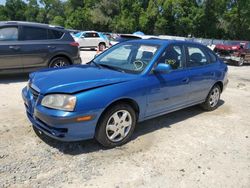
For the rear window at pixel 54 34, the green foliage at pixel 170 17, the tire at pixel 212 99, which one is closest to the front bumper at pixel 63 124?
the tire at pixel 212 99

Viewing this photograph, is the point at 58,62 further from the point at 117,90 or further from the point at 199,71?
the point at 117,90

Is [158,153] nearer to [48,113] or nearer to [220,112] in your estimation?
[48,113]

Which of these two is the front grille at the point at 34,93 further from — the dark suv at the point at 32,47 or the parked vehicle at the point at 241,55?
the parked vehicle at the point at 241,55

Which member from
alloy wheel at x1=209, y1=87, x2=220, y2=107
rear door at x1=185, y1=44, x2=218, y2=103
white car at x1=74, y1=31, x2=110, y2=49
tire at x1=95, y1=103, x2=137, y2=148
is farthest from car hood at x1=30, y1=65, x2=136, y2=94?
white car at x1=74, y1=31, x2=110, y2=49

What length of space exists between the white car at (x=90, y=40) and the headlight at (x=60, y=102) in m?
19.3

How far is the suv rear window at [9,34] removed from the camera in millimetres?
8234

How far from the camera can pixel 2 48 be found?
8.10m

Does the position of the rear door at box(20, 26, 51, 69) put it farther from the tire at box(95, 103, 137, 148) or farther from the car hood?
the tire at box(95, 103, 137, 148)

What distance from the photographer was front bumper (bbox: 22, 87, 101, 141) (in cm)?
396

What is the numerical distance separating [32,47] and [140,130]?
4640 mm

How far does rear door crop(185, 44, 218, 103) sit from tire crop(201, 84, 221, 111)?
222 mm

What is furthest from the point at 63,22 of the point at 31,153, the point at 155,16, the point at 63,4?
the point at 31,153

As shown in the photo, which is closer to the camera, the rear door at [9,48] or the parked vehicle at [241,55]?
the rear door at [9,48]

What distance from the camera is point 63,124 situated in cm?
397
